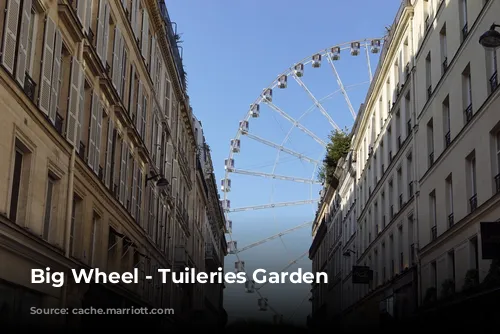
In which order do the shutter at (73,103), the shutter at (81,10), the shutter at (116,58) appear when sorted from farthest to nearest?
the shutter at (116,58)
the shutter at (81,10)
the shutter at (73,103)

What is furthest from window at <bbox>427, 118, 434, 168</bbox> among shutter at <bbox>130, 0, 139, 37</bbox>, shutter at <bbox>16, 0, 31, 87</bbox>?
shutter at <bbox>16, 0, 31, 87</bbox>

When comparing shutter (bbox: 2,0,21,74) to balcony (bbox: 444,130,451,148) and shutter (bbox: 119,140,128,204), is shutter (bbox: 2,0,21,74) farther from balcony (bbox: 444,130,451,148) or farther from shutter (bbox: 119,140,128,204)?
balcony (bbox: 444,130,451,148)

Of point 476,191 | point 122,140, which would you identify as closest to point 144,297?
point 122,140

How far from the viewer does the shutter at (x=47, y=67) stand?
1809cm

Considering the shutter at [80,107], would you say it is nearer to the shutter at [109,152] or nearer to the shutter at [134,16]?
the shutter at [109,152]

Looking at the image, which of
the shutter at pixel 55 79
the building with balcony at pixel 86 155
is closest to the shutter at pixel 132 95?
the building with balcony at pixel 86 155

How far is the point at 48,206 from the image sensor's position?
19484 mm

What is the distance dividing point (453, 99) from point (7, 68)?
Answer: 15.5 metres

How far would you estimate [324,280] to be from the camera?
68.0 m

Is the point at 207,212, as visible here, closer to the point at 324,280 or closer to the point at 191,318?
the point at 324,280

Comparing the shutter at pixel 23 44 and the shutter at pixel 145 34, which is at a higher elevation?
the shutter at pixel 145 34

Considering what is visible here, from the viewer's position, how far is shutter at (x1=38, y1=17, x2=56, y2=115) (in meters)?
18.1

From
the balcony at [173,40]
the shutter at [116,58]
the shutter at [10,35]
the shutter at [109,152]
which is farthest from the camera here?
the balcony at [173,40]

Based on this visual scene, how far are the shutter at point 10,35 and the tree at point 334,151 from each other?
43.0 metres
